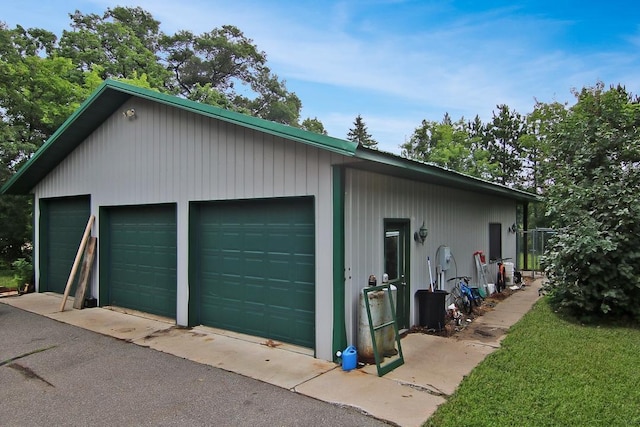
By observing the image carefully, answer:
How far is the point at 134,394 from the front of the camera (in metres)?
4.24

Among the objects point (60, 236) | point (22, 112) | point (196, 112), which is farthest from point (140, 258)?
point (22, 112)

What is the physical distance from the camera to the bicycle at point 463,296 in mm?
7883

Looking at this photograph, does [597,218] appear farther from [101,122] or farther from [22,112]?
[22,112]

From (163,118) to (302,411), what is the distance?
570cm

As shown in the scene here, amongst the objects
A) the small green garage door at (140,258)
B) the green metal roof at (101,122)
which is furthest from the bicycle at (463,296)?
the small green garage door at (140,258)

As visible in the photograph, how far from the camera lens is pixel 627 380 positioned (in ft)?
14.4

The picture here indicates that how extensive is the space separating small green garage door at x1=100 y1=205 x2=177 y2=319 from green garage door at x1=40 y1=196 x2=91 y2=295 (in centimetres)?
124

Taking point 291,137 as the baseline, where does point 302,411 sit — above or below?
below

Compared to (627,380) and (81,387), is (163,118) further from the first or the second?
(627,380)

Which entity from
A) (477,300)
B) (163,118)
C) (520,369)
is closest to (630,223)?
(477,300)

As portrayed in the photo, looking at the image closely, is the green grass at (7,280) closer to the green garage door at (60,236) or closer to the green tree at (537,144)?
the green garage door at (60,236)

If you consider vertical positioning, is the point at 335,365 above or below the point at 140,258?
below

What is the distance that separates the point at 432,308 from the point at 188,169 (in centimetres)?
470

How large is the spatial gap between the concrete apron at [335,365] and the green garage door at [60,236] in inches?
84.3
